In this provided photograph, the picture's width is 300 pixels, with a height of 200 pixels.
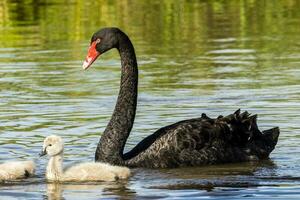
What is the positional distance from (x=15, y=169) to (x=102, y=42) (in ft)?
4.55

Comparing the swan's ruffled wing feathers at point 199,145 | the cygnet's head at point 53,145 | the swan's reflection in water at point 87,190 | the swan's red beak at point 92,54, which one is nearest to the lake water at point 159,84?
the swan's reflection in water at point 87,190

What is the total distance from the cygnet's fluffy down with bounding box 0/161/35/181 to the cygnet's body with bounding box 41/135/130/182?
6.5 inches

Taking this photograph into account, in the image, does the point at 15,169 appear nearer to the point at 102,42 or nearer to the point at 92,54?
the point at 92,54

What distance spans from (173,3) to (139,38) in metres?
6.18

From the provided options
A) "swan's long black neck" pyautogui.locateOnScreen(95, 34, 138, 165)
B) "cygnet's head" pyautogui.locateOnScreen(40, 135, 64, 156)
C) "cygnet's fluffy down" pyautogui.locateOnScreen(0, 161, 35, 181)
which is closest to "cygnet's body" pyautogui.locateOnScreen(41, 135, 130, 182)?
"cygnet's head" pyautogui.locateOnScreen(40, 135, 64, 156)

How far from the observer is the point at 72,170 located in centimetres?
824

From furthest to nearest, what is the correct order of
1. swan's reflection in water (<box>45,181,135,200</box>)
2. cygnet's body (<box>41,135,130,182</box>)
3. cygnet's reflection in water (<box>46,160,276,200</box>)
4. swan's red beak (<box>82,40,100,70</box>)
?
swan's red beak (<box>82,40,100,70</box>) < cygnet's body (<box>41,135,130,182</box>) < cygnet's reflection in water (<box>46,160,276,200</box>) < swan's reflection in water (<box>45,181,135,200</box>)

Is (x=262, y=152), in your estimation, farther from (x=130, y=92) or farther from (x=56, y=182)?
(x=56, y=182)

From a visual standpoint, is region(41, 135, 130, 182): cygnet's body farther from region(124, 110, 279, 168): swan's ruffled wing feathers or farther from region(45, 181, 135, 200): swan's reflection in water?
region(124, 110, 279, 168): swan's ruffled wing feathers

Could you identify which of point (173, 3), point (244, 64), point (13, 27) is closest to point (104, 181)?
point (244, 64)

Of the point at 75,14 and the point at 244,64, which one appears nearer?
the point at 244,64

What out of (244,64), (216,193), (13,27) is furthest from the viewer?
(13,27)

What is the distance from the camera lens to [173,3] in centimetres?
2450

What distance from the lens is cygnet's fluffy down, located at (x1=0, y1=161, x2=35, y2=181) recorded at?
8.24 meters
